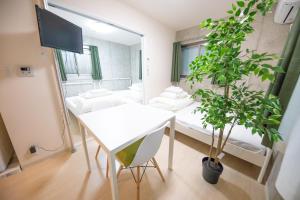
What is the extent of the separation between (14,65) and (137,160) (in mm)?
1721

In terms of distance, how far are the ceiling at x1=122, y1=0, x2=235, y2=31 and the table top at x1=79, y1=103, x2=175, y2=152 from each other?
1882mm

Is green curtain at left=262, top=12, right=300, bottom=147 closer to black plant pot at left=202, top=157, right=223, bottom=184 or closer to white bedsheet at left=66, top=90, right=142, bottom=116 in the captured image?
black plant pot at left=202, top=157, right=223, bottom=184

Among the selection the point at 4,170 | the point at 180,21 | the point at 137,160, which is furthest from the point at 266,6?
the point at 4,170

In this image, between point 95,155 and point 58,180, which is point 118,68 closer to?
point 95,155

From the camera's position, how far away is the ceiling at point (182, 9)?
197cm

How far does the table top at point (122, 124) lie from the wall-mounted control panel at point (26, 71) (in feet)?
2.86

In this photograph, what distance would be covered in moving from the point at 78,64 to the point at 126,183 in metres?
4.13

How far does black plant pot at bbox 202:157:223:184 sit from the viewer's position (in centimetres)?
129

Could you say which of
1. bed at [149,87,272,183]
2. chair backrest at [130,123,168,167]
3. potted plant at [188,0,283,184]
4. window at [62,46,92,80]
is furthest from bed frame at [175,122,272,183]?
window at [62,46,92,80]

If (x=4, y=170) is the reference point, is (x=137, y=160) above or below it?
above

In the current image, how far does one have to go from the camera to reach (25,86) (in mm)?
1398

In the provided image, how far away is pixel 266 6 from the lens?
764mm

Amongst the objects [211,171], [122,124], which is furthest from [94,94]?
[211,171]

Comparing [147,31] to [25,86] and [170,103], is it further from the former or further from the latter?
[25,86]
